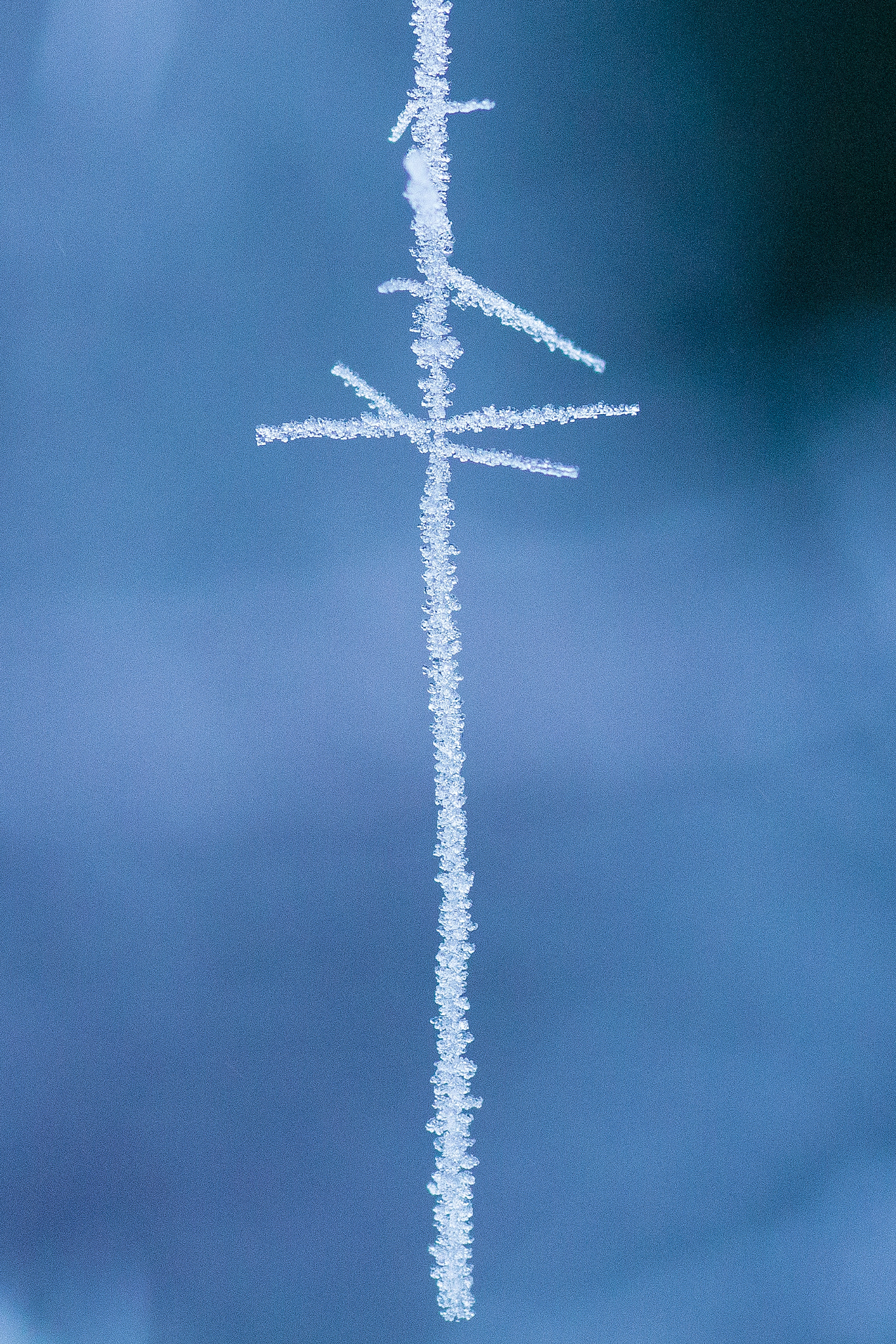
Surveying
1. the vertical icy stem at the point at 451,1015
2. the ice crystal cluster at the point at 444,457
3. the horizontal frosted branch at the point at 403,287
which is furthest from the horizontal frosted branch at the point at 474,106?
the vertical icy stem at the point at 451,1015

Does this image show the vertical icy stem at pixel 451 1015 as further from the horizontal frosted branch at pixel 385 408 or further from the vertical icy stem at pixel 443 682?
the horizontal frosted branch at pixel 385 408

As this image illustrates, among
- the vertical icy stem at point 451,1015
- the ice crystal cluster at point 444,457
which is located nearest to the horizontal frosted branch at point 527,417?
the ice crystal cluster at point 444,457

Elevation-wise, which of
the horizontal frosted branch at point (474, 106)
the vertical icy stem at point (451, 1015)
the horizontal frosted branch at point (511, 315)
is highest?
the horizontal frosted branch at point (474, 106)

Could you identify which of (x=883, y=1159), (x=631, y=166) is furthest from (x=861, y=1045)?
(x=631, y=166)

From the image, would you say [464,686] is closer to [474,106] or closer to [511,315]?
[511,315]

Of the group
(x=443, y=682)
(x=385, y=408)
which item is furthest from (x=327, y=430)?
(x=443, y=682)

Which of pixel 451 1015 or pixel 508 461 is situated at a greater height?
pixel 508 461

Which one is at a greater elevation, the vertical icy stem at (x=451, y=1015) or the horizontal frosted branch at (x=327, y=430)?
the horizontal frosted branch at (x=327, y=430)
